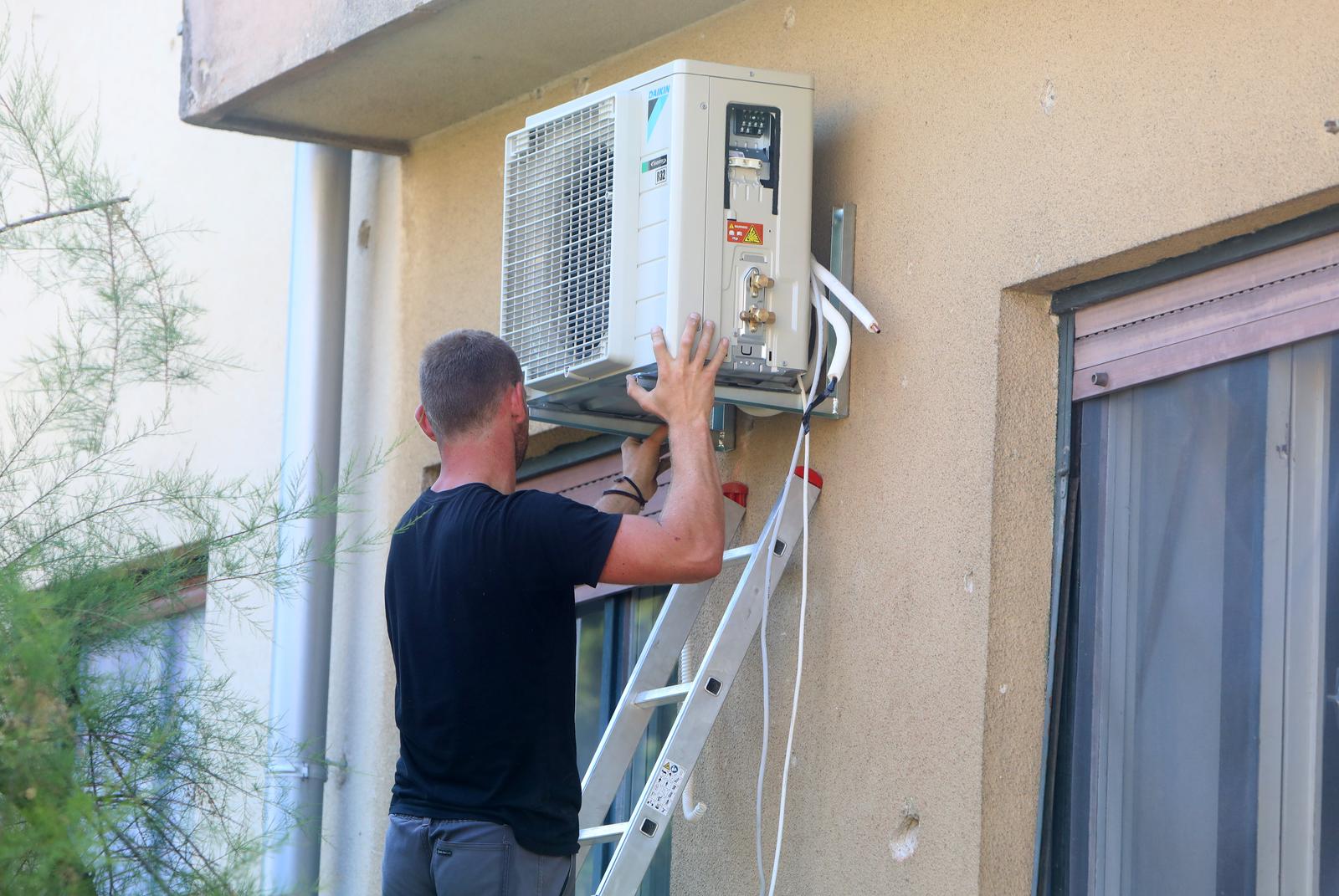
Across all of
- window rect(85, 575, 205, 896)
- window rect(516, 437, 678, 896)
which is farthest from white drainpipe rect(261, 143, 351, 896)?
window rect(85, 575, 205, 896)

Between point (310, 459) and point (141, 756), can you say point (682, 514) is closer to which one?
point (141, 756)

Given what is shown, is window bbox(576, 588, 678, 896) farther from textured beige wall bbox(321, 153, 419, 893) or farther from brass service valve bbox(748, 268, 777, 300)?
brass service valve bbox(748, 268, 777, 300)

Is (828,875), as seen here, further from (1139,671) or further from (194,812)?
(194,812)

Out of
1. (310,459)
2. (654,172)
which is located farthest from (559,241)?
(310,459)

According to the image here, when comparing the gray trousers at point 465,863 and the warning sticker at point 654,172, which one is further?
the warning sticker at point 654,172

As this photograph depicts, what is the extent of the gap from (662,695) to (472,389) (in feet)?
2.60

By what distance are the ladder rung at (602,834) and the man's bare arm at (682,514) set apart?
26.1 inches

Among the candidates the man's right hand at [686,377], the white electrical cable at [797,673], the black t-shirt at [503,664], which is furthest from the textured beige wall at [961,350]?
the black t-shirt at [503,664]

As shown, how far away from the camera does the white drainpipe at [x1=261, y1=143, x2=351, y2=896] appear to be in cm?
488

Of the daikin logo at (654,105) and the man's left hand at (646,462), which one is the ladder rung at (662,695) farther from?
the daikin logo at (654,105)

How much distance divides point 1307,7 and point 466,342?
169 centimetres

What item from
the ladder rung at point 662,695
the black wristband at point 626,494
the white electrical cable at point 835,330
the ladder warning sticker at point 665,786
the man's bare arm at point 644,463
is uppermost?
the white electrical cable at point 835,330

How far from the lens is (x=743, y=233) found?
3480mm

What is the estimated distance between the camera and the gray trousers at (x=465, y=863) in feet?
10.2
